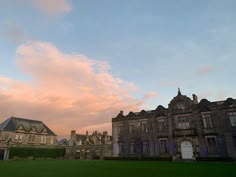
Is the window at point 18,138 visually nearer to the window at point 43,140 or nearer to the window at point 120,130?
the window at point 43,140

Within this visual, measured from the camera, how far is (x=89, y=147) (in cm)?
4791

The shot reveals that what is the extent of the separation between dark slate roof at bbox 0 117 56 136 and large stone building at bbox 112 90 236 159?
3668 cm

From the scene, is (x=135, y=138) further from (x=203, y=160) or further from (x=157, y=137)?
(x=203, y=160)

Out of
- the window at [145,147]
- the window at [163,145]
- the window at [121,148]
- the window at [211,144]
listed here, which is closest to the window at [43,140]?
the window at [121,148]

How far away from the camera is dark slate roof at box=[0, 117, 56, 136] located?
2347 inches

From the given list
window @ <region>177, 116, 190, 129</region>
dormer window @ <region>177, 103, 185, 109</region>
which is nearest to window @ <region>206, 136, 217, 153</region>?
window @ <region>177, 116, 190, 129</region>

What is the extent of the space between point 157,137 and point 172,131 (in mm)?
3122

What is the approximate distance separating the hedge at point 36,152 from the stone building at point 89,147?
289 cm

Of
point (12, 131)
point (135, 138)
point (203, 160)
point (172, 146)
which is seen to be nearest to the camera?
point (203, 160)

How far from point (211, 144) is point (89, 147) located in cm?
2848

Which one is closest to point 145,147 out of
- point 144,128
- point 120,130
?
point 144,128

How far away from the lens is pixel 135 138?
38688mm

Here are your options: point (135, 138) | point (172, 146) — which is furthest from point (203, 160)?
point (135, 138)

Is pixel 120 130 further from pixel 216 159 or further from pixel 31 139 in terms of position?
pixel 31 139
